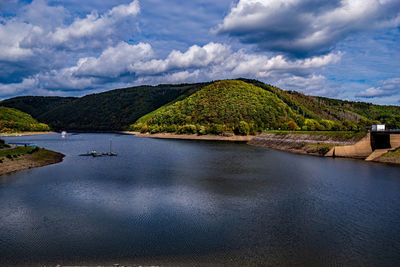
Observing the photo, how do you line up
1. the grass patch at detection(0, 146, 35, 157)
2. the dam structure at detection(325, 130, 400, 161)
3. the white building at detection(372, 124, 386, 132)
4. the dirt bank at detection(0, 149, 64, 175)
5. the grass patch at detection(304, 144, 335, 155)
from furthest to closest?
the grass patch at detection(304, 144, 335, 155) < the white building at detection(372, 124, 386, 132) < the dam structure at detection(325, 130, 400, 161) < the grass patch at detection(0, 146, 35, 157) < the dirt bank at detection(0, 149, 64, 175)

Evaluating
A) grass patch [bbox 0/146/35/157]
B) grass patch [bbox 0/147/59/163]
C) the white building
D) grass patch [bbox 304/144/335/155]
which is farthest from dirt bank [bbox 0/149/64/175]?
the white building

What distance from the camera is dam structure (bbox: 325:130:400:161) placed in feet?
239

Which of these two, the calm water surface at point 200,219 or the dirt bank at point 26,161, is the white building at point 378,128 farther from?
the dirt bank at point 26,161

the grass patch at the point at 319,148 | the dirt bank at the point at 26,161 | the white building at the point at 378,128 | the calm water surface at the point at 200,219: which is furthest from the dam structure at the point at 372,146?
the dirt bank at the point at 26,161

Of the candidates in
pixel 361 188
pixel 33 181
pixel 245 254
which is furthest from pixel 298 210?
pixel 33 181

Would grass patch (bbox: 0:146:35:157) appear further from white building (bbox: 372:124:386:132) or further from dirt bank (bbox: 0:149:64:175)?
white building (bbox: 372:124:386:132)

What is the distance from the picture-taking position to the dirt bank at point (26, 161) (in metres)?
55.7

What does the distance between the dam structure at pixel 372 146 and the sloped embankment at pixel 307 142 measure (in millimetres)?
2006

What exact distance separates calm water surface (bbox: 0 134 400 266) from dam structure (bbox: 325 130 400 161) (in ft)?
70.9

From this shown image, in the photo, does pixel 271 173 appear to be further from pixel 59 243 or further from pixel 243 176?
pixel 59 243

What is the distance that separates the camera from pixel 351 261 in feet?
66.8

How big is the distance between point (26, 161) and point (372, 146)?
86.6 m

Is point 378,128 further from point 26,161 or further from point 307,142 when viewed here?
point 26,161

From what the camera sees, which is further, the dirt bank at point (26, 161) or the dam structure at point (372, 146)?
the dam structure at point (372, 146)
